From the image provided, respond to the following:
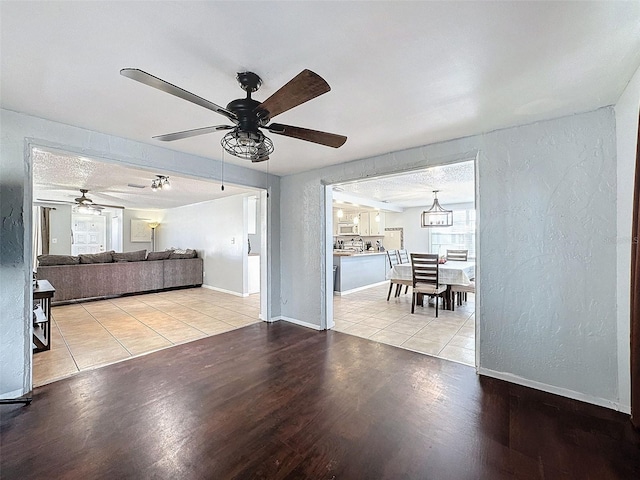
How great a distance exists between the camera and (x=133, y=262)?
20.1 feet

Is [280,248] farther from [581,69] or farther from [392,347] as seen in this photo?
[581,69]

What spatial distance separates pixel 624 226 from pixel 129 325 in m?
5.61

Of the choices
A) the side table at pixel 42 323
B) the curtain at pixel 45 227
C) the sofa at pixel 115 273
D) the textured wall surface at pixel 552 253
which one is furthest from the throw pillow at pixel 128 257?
the textured wall surface at pixel 552 253

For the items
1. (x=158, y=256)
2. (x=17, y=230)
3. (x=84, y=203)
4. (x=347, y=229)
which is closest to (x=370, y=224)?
(x=347, y=229)

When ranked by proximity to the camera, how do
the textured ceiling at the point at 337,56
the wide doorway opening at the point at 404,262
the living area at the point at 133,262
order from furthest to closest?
the wide doorway opening at the point at 404,262
the living area at the point at 133,262
the textured ceiling at the point at 337,56

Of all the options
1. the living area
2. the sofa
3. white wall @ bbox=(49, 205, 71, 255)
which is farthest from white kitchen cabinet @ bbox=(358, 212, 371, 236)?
white wall @ bbox=(49, 205, 71, 255)

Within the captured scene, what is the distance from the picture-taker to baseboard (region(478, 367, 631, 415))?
2.04m

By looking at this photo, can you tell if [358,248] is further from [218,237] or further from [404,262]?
[218,237]

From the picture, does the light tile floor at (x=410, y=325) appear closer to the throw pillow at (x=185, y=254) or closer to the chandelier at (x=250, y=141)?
the chandelier at (x=250, y=141)

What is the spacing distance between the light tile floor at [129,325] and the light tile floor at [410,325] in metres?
1.67

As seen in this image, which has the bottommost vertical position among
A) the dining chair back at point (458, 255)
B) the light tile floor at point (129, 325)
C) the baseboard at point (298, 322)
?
the baseboard at point (298, 322)

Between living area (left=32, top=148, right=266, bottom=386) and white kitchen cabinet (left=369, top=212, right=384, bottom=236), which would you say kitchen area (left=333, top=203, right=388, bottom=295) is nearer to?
white kitchen cabinet (left=369, top=212, right=384, bottom=236)

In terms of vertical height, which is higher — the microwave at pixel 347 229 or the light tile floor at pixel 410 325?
the microwave at pixel 347 229

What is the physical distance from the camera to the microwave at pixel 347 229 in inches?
357
